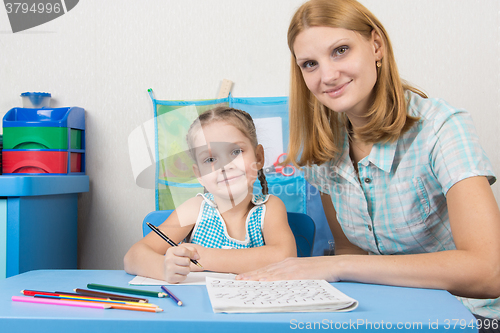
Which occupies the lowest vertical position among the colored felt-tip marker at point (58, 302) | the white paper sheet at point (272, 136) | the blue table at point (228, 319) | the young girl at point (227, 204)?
the blue table at point (228, 319)

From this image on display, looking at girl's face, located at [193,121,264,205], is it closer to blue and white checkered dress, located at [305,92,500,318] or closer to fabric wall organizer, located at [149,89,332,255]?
blue and white checkered dress, located at [305,92,500,318]

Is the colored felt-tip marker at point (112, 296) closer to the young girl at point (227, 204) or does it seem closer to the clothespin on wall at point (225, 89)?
the young girl at point (227, 204)

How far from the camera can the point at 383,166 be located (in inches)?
32.7

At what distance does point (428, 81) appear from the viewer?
136cm

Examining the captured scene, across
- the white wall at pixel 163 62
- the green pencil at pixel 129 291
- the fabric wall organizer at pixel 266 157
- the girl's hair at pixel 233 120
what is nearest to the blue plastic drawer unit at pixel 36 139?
the white wall at pixel 163 62

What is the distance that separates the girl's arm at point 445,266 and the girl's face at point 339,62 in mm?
318

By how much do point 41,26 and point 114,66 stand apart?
0.35 m

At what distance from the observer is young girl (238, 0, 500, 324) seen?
1.94 ft

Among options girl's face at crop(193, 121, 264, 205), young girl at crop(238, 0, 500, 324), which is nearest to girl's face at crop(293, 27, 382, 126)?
young girl at crop(238, 0, 500, 324)

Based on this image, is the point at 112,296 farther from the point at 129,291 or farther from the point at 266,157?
the point at 266,157

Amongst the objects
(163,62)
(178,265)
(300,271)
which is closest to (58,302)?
(178,265)

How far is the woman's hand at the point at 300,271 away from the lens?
1.92 ft

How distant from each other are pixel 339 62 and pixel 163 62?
33.4 inches

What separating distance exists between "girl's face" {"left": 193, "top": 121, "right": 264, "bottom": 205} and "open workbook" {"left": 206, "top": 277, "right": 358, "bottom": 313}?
395 millimetres
